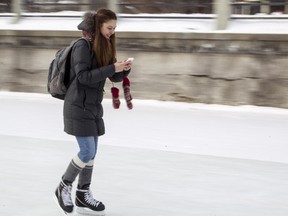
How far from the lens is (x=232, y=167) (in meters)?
5.95

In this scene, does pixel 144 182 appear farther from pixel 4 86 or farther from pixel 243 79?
pixel 4 86

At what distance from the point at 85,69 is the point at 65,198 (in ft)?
3.08

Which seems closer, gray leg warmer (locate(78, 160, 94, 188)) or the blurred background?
gray leg warmer (locate(78, 160, 94, 188))

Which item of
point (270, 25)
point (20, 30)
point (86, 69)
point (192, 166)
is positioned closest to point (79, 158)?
point (86, 69)

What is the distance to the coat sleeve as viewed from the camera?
397 centimetres

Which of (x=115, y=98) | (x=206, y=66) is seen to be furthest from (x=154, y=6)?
(x=115, y=98)

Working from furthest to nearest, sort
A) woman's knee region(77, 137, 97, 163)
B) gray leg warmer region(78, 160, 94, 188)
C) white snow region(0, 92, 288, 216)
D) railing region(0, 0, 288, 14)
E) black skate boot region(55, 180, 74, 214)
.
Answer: railing region(0, 0, 288, 14) < white snow region(0, 92, 288, 216) < gray leg warmer region(78, 160, 94, 188) < black skate boot region(55, 180, 74, 214) < woman's knee region(77, 137, 97, 163)

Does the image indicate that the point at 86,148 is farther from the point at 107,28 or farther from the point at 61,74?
the point at 107,28

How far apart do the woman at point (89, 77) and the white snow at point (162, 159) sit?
1.91 feet

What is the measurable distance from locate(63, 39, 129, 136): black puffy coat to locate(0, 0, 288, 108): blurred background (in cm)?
527

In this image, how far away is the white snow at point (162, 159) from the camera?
4723 millimetres

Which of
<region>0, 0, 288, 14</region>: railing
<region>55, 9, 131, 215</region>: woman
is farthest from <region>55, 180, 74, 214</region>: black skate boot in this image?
<region>0, 0, 288, 14</region>: railing

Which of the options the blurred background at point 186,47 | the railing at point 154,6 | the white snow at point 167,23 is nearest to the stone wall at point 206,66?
the blurred background at point 186,47

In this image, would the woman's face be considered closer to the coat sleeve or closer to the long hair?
the long hair
